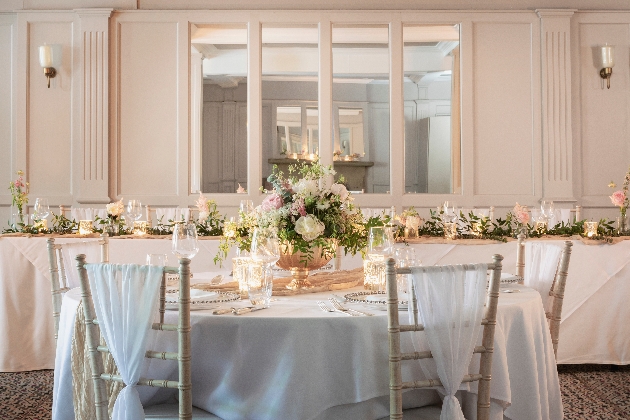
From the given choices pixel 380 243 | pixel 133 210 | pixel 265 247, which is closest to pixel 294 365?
pixel 265 247

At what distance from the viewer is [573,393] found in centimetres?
372

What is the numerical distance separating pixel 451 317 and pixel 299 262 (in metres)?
0.90

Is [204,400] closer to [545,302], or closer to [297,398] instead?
[297,398]

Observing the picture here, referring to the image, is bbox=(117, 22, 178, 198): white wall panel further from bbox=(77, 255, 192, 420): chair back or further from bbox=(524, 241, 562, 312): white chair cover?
bbox=(77, 255, 192, 420): chair back

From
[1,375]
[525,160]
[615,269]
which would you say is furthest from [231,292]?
[525,160]

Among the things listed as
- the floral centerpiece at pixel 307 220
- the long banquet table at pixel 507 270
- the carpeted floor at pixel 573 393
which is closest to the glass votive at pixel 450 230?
the long banquet table at pixel 507 270

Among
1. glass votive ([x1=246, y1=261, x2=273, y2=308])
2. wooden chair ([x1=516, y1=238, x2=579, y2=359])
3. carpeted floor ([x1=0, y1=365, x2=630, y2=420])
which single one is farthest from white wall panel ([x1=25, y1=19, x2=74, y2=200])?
wooden chair ([x1=516, y1=238, x2=579, y2=359])

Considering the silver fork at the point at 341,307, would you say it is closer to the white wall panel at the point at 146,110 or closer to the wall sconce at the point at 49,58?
the white wall panel at the point at 146,110

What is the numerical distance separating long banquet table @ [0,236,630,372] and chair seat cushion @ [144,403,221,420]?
2428 millimetres

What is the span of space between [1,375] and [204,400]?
269 centimetres

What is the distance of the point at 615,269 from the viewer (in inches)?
162

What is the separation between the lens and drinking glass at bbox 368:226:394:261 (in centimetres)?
255

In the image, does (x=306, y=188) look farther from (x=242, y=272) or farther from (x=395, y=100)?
(x=395, y=100)

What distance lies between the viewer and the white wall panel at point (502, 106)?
6645 millimetres
